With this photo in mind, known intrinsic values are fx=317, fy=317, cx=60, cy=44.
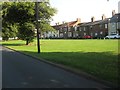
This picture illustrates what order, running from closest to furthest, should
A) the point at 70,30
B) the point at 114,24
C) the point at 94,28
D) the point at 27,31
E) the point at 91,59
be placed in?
the point at 91,59 < the point at 27,31 < the point at 114,24 < the point at 94,28 < the point at 70,30

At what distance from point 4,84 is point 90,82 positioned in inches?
128

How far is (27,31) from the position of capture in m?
51.2

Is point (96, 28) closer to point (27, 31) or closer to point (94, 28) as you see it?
point (94, 28)

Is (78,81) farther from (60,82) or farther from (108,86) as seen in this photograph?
(108,86)

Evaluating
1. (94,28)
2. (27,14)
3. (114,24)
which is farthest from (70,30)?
(27,14)

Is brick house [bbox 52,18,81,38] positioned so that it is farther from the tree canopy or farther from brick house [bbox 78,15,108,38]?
the tree canopy

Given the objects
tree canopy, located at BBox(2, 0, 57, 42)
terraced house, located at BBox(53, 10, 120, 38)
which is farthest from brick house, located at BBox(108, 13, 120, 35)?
tree canopy, located at BBox(2, 0, 57, 42)

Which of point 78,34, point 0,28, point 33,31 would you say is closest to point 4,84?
point 33,31

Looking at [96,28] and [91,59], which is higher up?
[96,28]

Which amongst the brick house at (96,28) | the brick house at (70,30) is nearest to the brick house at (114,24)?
the brick house at (96,28)

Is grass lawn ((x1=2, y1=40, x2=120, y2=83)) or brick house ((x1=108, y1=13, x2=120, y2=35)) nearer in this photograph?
grass lawn ((x1=2, y1=40, x2=120, y2=83))

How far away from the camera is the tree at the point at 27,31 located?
5034 centimetres

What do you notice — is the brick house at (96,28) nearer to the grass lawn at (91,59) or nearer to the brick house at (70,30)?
the brick house at (70,30)

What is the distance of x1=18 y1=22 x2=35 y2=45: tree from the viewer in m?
50.3
